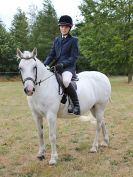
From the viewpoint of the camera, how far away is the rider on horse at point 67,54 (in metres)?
7.43

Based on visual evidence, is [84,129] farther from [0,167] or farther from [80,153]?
[0,167]

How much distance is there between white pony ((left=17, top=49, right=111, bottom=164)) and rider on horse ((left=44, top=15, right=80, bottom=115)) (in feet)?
A: 0.71

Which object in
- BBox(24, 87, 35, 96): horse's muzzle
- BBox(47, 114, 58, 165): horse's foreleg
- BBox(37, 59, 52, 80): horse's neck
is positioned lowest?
BBox(47, 114, 58, 165): horse's foreleg

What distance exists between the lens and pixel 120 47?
37469 millimetres

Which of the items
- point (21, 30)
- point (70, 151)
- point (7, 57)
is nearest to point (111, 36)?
point (7, 57)

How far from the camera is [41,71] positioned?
7199 millimetres

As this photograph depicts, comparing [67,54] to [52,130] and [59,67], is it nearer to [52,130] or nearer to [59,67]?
[59,67]

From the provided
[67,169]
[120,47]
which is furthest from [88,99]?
[120,47]

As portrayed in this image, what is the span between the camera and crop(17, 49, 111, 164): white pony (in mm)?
6723

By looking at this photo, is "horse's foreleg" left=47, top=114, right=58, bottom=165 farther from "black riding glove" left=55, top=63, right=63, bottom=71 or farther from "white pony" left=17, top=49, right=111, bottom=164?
"black riding glove" left=55, top=63, right=63, bottom=71

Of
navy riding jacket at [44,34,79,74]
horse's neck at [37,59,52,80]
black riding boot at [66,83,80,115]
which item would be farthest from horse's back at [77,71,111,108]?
horse's neck at [37,59,52,80]

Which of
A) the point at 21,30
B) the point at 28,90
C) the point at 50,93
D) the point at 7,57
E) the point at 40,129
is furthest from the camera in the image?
the point at 21,30

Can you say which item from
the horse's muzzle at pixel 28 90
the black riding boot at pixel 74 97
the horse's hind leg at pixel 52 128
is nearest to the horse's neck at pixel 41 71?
the black riding boot at pixel 74 97

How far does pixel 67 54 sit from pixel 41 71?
0.76 m
